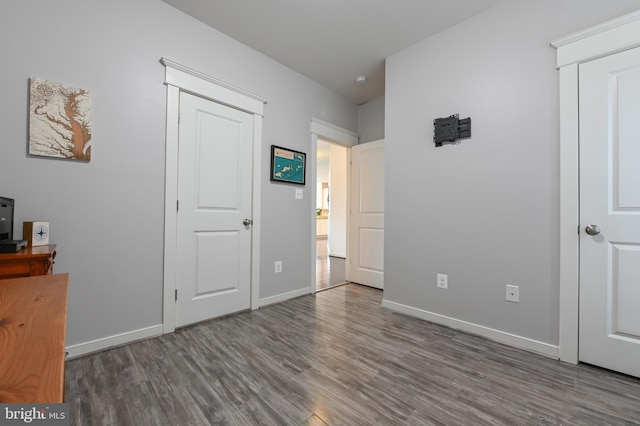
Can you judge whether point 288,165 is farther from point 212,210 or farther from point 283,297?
point 283,297

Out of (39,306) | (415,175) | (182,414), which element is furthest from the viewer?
(415,175)

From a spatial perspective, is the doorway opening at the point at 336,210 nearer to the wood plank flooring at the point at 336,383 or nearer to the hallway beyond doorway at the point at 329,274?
the hallway beyond doorway at the point at 329,274

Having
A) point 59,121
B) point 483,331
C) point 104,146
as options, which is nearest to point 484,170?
point 483,331

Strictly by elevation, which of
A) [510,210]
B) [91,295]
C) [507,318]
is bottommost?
[507,318]

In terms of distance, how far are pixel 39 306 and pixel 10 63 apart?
1828 millimetres

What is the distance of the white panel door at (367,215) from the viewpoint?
3.67m

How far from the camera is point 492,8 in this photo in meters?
2.23

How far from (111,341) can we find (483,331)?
283cm

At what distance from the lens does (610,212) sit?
176 cm

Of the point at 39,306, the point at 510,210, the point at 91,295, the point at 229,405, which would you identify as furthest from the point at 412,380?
the point at 91,295

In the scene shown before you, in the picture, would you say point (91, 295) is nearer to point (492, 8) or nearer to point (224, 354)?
point (224, 354)

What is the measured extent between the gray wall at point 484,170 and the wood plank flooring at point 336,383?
1.36ft

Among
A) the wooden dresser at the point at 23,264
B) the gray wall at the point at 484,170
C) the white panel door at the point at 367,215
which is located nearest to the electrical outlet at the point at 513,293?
the gray wall at the point at 484,170

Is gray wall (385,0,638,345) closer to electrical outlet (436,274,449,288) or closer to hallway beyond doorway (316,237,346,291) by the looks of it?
electrical outlet (436,274,449,288)
